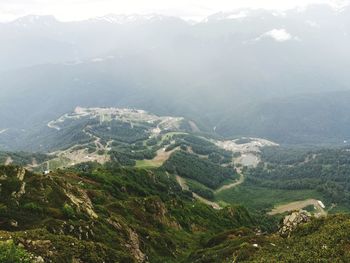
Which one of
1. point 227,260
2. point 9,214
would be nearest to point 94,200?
point 9,214

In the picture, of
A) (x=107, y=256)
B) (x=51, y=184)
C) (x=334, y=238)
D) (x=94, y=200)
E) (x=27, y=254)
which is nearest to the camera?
(x=27, y=254)

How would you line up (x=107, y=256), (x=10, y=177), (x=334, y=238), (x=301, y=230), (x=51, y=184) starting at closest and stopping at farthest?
(x=334, y=238), (x=107, y=256), (x=301, y=230), (x=10, y=177), (x=51, y=184)

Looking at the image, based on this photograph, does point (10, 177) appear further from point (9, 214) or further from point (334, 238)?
point (334, 238)

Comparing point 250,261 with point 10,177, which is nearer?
point 250,261

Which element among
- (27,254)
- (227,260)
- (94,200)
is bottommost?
(94,200)

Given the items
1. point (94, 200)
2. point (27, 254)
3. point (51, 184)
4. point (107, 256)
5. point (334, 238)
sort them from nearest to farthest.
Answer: point (27, 254), point (334, 238), point (107, 256), point (51, 184), point (94, 200)

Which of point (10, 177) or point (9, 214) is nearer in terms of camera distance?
point (9, 214)

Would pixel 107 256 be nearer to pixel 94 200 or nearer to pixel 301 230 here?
pixel 301 230

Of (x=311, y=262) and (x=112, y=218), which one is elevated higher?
(x=311, y=262)

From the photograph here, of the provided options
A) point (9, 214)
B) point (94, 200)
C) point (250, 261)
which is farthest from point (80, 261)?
point (94, 200)
